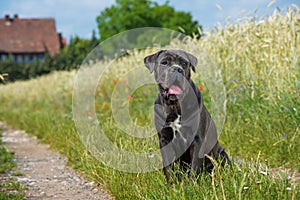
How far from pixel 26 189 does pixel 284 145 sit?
2.82 meters

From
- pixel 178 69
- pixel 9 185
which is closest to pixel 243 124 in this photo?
pixel 178 69

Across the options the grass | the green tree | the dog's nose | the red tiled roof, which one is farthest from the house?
the dog's nose

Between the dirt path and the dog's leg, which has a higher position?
the dog's leg

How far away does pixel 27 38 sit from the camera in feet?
135

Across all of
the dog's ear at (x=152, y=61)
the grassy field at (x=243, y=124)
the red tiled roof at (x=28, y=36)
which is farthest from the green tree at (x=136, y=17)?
the dog's ear at (x=152, y=61)

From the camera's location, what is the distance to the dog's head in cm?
341

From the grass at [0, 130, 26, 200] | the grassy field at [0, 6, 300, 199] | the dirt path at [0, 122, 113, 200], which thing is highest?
the grassy field at [0, 6, 300, 199]

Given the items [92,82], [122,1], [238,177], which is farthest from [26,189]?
[122,1]

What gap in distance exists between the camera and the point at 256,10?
6.21 m

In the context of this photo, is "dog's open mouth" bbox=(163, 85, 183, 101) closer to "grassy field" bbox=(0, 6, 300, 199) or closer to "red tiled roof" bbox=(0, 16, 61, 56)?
"grassy field" bbox=(0, 6, 300, 199)

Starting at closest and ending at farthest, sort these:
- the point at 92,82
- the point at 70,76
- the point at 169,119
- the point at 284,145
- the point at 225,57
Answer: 1. the point at 169,119
2. the point at 284,145
3. the point at 225,57
4. the point at 92,82
5. the point at 70,76

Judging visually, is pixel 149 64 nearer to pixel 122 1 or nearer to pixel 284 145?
pixel 284 145

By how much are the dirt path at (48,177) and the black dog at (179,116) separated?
815mm

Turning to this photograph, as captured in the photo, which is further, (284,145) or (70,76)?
(70,76)
